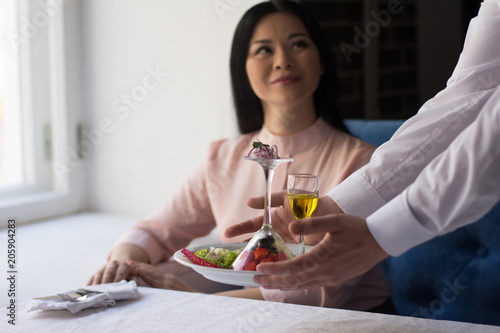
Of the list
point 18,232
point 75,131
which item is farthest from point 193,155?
point 18,232

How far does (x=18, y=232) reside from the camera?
2248 millimetres

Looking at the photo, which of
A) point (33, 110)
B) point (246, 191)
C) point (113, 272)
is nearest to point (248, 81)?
point (246, 191)

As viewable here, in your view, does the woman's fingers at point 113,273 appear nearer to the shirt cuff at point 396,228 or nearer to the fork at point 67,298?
the fork at point 67,298

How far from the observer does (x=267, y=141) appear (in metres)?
1.81

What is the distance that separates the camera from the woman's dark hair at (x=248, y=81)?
1.76 meters

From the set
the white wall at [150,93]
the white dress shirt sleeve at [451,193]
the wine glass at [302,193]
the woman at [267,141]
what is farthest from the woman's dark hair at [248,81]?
the white dress shirt sleeve at [451,193]

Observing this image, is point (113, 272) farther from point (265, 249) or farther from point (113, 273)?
point (265, 249)

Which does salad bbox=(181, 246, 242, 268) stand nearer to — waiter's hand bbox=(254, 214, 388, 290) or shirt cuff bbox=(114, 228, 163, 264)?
waiter's hand bbox=(254, 214, 388, 290)

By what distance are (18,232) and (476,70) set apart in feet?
5.75

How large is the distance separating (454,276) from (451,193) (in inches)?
31.6

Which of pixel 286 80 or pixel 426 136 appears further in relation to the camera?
pixel 286 80

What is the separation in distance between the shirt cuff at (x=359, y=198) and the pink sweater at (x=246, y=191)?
38cm

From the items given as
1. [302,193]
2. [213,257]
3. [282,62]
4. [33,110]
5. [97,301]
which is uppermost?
[282,62]

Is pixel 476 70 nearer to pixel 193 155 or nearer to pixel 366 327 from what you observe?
pixel 366 327
